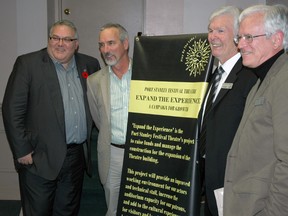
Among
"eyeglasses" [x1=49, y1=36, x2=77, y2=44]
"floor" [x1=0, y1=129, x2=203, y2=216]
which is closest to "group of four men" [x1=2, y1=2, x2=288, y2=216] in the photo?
"eyeglasses" [x1=49, y1=36, x2=77, y2=44]

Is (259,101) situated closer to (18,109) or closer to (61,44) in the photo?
(61,44)

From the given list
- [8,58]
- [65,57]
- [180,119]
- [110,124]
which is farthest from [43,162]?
[8,58]

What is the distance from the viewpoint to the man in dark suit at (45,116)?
2.69 metres

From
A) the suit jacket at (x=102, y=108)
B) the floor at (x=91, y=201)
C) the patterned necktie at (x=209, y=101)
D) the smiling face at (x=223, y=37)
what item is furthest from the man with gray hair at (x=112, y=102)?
the floor at (x=91, y=201)

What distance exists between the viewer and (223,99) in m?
1.88

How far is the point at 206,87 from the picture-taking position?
2.14 m

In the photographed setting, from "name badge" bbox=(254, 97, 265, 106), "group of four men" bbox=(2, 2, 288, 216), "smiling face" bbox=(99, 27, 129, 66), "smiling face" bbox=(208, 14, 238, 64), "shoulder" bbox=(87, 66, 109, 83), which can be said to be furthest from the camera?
"shoulder" bbox=(87, 66, 109, 83)

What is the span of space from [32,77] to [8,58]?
5.09 feet

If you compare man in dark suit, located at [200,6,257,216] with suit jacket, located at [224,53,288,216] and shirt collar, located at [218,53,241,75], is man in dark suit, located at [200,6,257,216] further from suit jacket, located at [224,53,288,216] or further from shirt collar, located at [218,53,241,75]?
suit jacket, located at [224,53,288,216]

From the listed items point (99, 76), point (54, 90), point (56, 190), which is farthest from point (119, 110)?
point (56, 190)

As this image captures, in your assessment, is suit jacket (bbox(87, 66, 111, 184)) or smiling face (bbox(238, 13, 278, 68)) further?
suit jacket (bbox(87, 66, 111, 184))

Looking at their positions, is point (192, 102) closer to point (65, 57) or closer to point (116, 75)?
point (116, 75)

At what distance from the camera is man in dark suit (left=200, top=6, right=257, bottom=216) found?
6.07ft

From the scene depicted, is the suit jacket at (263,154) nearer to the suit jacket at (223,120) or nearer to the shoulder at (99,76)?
the suit jacket at (223,120)
